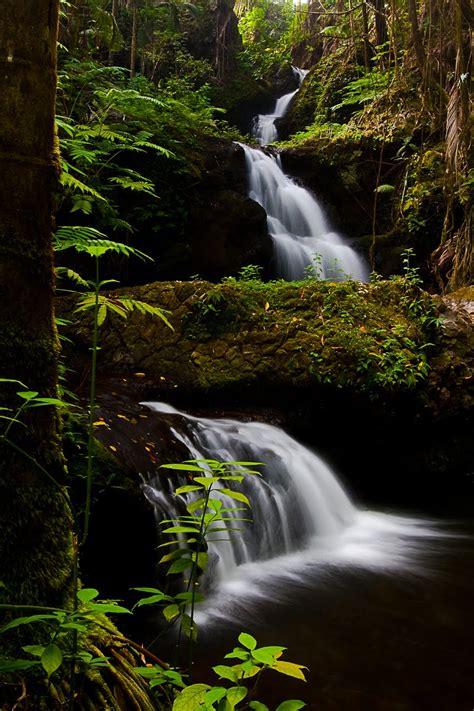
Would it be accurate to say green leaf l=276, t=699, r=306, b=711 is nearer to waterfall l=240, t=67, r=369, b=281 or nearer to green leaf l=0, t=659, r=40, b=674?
green leaf l=0, t=659, r=40, b=674

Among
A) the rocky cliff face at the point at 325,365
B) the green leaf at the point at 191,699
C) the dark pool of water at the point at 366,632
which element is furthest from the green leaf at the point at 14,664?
the rocky cliff face at the point at 325,365

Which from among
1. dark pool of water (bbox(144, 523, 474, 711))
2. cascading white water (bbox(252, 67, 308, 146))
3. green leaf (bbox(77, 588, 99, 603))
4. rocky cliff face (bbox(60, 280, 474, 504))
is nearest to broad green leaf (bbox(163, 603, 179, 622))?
green leaf (bbox(77, 588, 99, 603))

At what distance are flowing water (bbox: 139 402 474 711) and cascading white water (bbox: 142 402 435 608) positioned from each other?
0.04 feet

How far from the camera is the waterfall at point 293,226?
1008cm

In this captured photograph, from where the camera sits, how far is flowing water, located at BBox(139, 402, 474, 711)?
2693 millimetres

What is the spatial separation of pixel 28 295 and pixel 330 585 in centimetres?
324

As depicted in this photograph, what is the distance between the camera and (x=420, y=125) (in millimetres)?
9977

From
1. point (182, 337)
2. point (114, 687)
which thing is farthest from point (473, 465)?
point (114, 687)

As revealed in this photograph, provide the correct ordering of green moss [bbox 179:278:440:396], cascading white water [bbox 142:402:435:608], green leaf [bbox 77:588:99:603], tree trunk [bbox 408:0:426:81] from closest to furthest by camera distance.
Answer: green leaf [bbox 77:588:99:603]
cascading white water [bbox 142:402:435:608]
green moss [bbox 179:278:440:396]
tree trunk [bbox 408:0:426:81]

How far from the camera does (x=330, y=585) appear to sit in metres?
3.87

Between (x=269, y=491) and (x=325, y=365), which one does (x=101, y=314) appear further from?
(x=325, y=365)

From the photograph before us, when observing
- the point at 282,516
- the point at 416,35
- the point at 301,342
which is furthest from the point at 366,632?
the point at 416,35

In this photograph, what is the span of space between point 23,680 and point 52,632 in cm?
15

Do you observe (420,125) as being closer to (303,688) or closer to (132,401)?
(132,401)
